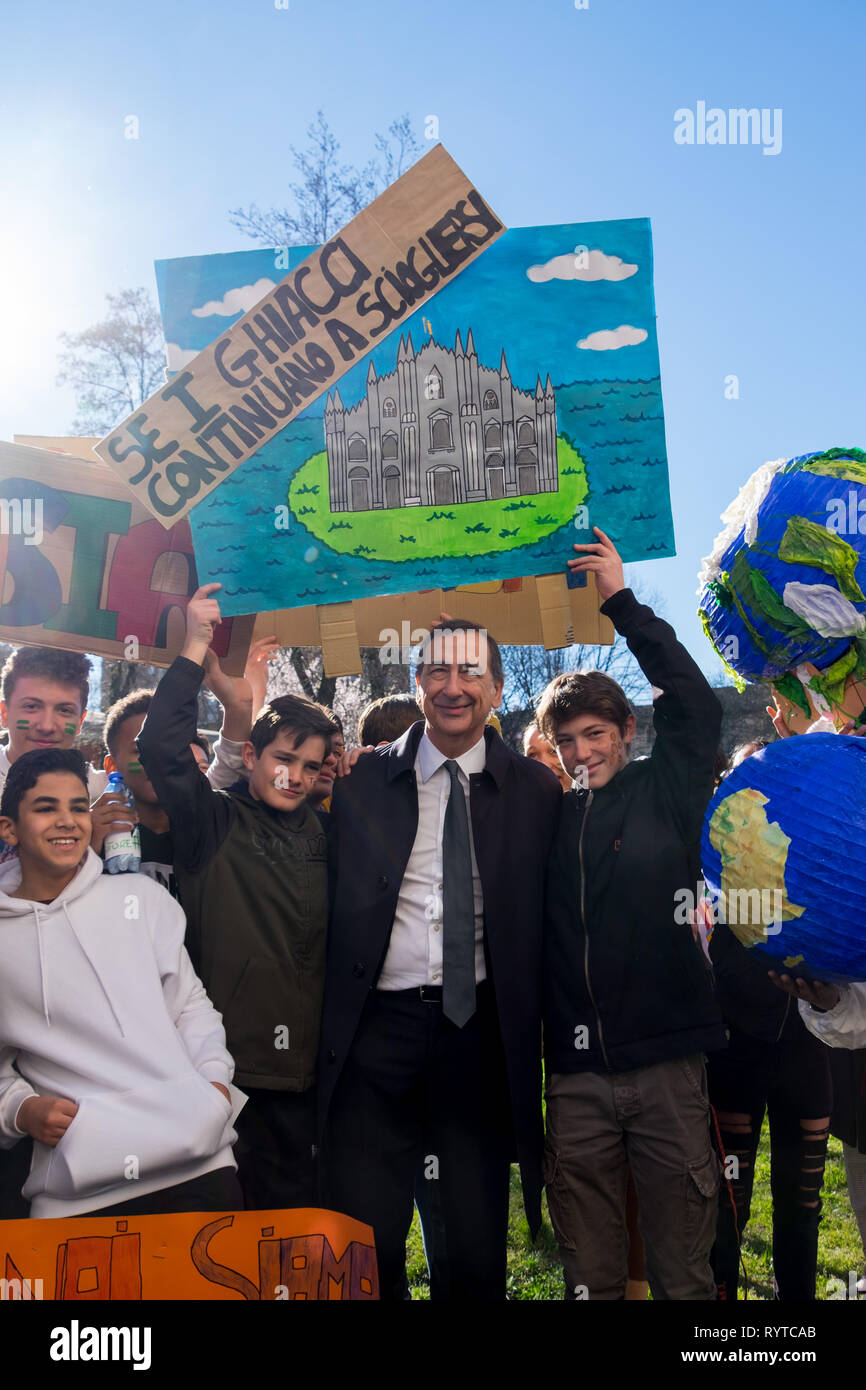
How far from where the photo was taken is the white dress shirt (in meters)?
3.12

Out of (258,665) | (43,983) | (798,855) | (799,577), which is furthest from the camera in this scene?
(258,665)

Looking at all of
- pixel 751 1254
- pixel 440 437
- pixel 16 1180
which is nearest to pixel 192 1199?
pixel 16 1180

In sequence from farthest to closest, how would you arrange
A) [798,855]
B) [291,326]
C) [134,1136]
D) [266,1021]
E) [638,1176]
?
[291,326]
[266,1021]
[638,1176]
[134,1136]
[798,855]

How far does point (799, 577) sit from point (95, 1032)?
2.13 metres

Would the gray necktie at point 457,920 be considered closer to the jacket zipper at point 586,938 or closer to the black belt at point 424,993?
the black belt at point 424,993

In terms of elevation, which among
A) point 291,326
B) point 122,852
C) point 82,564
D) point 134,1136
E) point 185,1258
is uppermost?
point 291,326

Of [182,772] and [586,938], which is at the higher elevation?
[182,772]

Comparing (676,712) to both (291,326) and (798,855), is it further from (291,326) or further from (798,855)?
(291,326)

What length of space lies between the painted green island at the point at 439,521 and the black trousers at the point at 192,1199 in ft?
6.29

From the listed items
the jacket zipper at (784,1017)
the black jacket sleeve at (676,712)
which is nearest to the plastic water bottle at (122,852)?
the black jacket sleeve at (676,712)

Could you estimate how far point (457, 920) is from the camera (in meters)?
3.10

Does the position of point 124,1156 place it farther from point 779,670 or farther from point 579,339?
point 579,339

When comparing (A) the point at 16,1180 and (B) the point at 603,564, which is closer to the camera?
(A) the point at 16,1180
